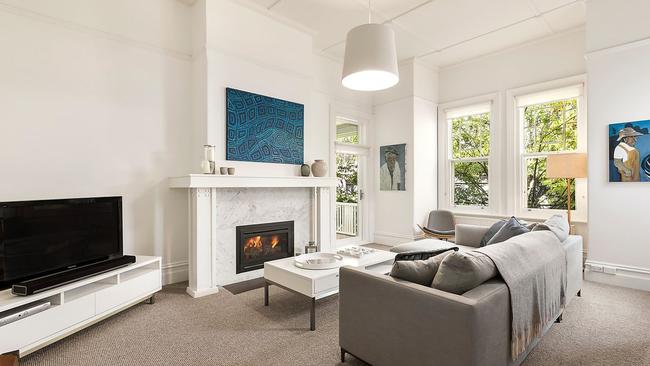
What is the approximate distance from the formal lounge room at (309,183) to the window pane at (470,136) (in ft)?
0.14

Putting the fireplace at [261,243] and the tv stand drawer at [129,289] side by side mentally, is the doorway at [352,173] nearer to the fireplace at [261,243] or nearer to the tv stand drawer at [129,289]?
the fireplace at [261,243]

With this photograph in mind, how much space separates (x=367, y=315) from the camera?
1956 millimetres

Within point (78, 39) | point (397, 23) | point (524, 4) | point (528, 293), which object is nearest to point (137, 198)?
point (78, 39)

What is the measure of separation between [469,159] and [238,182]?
4.12 meters

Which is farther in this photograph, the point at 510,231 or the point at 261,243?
the point at 261,243

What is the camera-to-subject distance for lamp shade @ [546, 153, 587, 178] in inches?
157

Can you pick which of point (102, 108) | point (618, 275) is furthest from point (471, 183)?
point (102, 108)

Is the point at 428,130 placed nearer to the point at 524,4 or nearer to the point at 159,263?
the point at 524,4

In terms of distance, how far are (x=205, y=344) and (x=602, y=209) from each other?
444cm

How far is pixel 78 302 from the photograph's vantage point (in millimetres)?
2406

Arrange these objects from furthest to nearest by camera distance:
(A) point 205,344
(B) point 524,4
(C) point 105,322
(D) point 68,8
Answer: (B) point 524,4, (D) point 68,8, (C) point 105,322, (A) point 205,344

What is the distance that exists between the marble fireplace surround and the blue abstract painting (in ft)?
1.20

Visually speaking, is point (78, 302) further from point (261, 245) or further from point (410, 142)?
point (410, 142)

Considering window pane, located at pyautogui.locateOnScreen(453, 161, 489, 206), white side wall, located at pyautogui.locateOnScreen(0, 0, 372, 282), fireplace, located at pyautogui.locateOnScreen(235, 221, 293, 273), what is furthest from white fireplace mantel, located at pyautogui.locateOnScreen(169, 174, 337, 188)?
window pane, located at pyautogui.locateOnScreen(453, 161, 489, 206)
